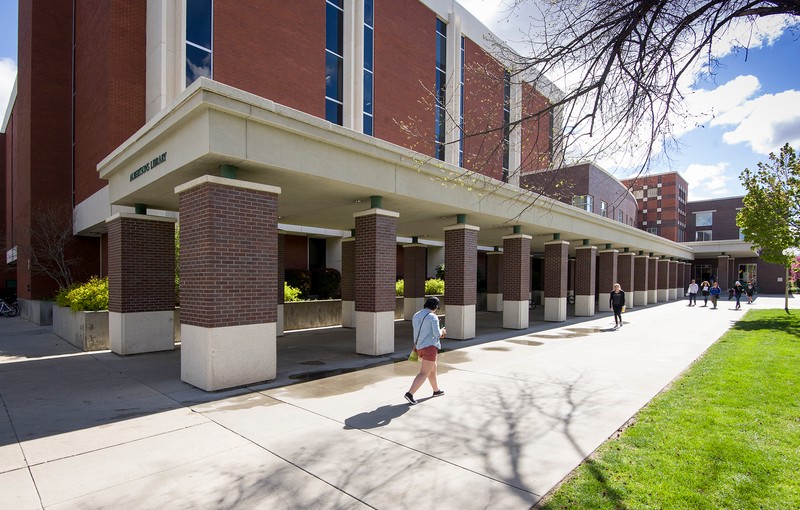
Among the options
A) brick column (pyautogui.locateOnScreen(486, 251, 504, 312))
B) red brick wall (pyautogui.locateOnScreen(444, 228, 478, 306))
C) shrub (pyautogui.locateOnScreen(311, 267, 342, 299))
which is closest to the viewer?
red brick wall (pyautogui.locateOnScreen(444, 228, 478, 306))

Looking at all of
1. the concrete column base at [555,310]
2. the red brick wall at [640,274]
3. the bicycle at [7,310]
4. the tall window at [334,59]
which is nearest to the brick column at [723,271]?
the red brick wall at [640,274]

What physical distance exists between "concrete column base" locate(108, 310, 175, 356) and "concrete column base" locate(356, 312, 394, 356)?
506 cm

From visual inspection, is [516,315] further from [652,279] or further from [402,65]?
[652,279]

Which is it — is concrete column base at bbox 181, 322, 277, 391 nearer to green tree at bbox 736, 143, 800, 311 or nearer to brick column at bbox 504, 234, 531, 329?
brick column at bbox 504, 234, 531, 329

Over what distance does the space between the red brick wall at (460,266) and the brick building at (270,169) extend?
64 millimetres

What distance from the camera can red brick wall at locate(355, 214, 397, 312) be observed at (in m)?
10.9

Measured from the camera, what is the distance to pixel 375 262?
427 inches

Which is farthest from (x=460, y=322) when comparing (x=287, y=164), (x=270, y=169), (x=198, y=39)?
(x=198, y=39)

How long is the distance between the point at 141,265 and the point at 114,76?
882 centimetres

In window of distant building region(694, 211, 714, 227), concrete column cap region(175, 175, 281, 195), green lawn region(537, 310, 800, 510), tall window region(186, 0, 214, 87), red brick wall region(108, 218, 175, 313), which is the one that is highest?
tall window region(186, 0, 214, 87)

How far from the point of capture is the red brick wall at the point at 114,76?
1581cm

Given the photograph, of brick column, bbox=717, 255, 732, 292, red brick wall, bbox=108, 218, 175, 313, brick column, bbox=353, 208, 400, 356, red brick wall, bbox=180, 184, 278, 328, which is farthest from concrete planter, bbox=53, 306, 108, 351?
brick column, bbox=717, 255, 732, 292

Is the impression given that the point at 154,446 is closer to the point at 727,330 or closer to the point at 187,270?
the point at 187,270

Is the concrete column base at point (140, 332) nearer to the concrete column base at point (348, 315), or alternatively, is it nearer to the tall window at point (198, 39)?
the concrete column base at point (348, 315)
